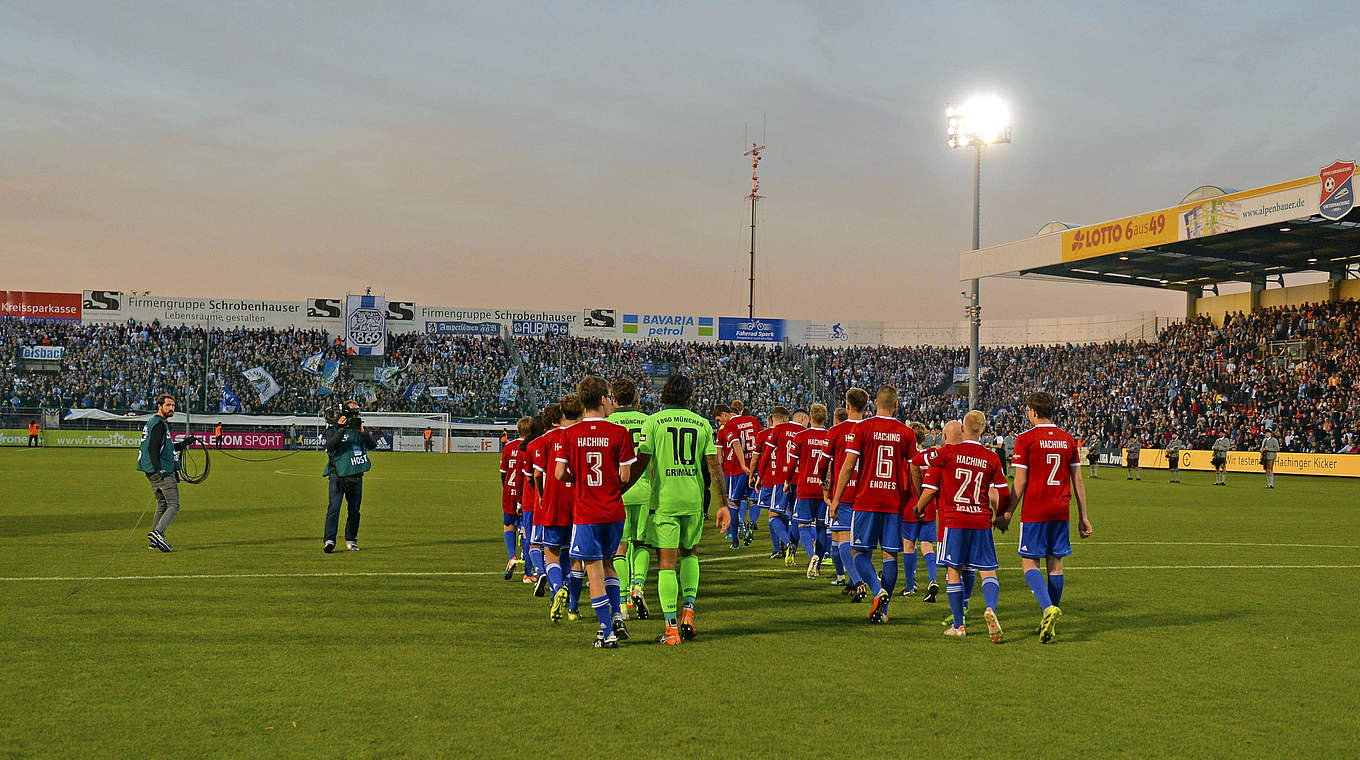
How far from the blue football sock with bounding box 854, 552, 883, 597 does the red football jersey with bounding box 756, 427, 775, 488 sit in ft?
12.7

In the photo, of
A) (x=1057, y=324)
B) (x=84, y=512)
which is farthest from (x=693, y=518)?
(x=1057, y=324)

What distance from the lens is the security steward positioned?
13.1 m

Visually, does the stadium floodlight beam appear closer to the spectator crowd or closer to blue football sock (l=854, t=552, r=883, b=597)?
the spectator crowd

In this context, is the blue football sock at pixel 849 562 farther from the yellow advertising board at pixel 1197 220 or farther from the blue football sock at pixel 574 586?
the yellow advertising board at pixel 1197 220

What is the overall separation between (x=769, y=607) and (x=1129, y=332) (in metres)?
62.6

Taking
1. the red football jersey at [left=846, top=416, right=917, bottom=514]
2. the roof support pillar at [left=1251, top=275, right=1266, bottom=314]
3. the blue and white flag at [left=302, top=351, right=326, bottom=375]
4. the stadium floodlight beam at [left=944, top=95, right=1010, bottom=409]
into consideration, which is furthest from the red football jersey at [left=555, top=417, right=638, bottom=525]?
the blue and white flag at [left=302, top=351, right=326, bottom=375]

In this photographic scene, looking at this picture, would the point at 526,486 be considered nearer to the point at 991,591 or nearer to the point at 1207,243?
the point at 991,591


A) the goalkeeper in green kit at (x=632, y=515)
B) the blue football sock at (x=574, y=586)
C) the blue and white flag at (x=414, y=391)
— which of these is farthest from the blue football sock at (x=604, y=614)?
the blue and white flag at (x=414, y=391)

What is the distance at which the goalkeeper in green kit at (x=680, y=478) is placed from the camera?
26.5 ft

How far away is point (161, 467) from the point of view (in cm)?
1318

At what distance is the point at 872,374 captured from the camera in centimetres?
6681

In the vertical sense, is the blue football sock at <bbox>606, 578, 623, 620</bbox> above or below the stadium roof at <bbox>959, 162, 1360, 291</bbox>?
below

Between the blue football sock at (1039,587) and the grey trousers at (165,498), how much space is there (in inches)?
427

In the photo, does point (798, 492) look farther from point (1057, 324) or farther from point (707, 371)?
point (1057, 324)
